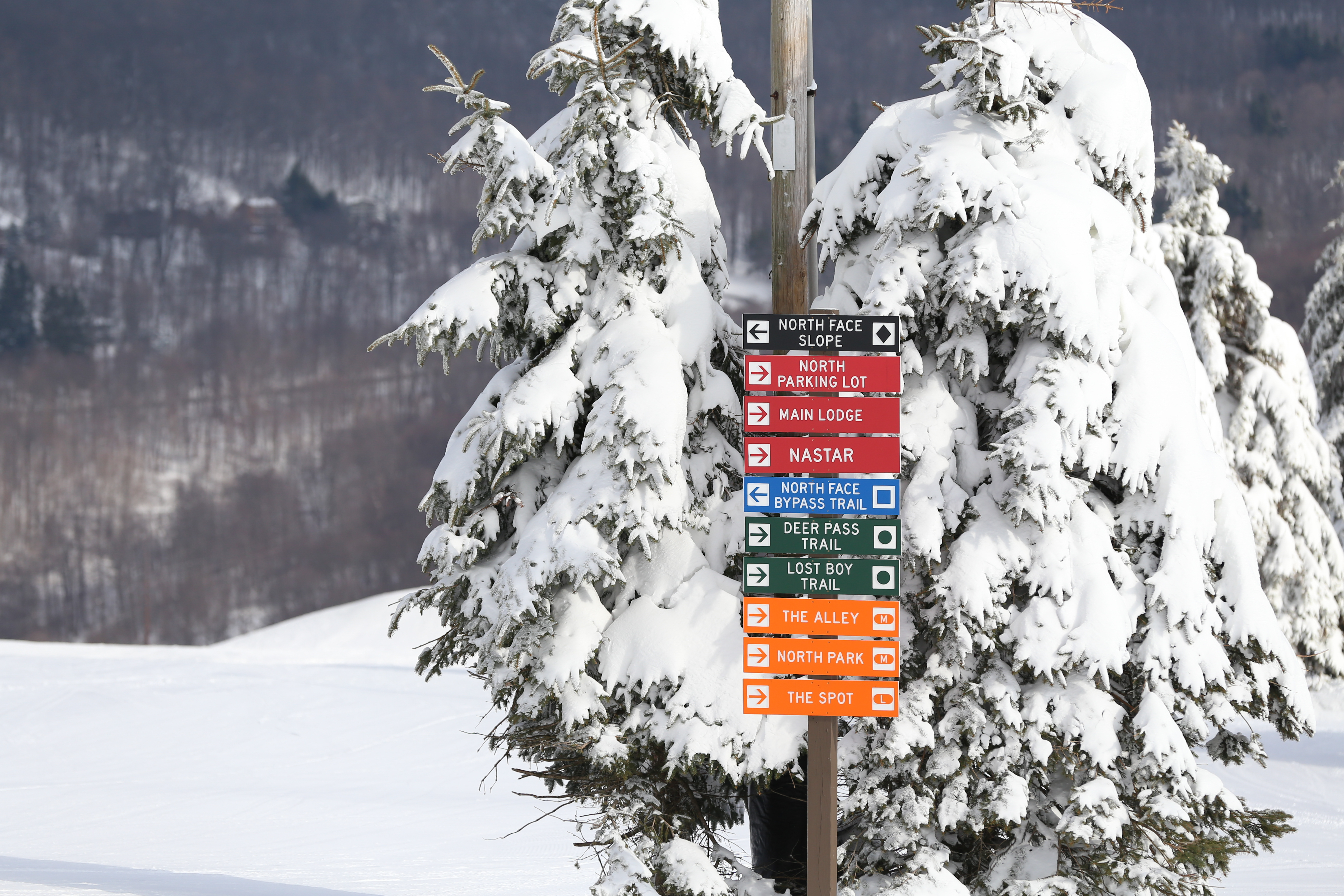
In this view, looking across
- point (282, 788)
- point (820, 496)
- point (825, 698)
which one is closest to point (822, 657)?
point (825, 698)

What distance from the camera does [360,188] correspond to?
403ft

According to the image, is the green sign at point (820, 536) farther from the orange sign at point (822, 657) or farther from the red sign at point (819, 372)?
the red sign at point (819, 372)

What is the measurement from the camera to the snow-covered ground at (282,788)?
11.8 m

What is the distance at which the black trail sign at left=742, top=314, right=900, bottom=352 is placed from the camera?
6.36 meters

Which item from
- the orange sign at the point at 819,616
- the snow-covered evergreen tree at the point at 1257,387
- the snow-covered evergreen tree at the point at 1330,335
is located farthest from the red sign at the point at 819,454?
the snow-covered evergreen tree at the point at 1330,335

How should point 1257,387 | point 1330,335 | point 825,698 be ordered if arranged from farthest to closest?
point 1330,335 < point 1257,387 < point 825,698

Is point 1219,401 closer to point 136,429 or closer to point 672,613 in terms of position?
point 672,613

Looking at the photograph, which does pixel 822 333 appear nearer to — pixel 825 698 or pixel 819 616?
pixel 819 616

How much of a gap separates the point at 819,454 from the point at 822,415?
0.22 meters

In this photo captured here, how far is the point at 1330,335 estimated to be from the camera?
23.2 m

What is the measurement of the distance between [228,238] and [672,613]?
11825cm

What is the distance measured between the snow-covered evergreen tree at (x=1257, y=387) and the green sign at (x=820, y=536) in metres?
15.9

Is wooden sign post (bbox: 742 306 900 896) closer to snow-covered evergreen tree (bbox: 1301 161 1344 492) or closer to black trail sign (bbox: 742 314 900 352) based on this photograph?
black trail sign (bbox: 742 314 900 352)

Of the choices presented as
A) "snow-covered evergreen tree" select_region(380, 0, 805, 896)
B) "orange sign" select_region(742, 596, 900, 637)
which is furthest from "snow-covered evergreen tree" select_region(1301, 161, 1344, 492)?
"orange sign" select_region(742, 596, 900, 637)
